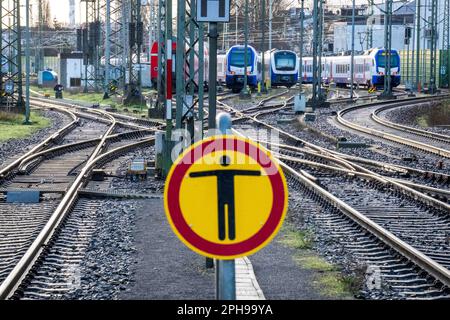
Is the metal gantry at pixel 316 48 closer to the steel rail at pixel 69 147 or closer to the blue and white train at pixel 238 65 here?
the blue and white train at pixel 238 65

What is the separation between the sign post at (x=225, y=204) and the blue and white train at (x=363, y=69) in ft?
167

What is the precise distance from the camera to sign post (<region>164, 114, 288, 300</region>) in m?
4.58

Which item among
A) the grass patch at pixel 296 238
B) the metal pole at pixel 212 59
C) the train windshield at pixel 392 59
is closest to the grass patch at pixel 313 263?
the grass patch at pixel 296 238

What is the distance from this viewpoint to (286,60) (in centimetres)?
6212

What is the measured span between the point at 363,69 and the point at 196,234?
199 ft

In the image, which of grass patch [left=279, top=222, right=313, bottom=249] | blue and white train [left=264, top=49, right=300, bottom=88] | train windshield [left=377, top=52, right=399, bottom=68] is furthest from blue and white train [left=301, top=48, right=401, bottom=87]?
grass patch [left=279, top=222, right=313, bottom=249]

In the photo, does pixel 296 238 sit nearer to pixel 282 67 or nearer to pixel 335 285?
pixel 335 285

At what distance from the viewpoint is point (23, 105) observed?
39.6 m

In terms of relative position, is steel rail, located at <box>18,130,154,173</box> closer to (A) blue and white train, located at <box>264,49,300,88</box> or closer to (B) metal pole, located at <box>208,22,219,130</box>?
(B) metal pole, located at <box>208,22,219,130</box>

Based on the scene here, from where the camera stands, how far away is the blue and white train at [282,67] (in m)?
62.2
